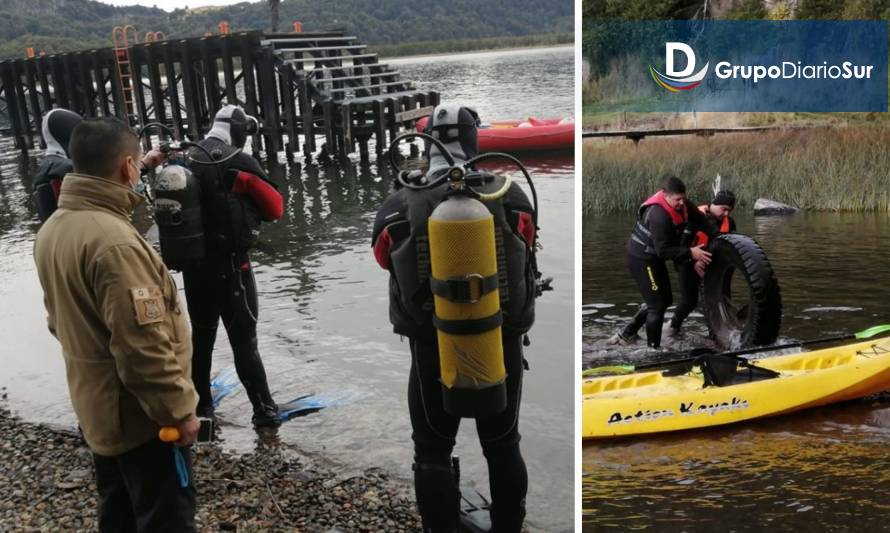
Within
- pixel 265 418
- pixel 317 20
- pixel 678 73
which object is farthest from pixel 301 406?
pixel 317 20

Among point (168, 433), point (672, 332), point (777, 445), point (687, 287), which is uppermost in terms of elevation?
point (168, 433)

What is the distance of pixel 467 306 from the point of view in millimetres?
2197

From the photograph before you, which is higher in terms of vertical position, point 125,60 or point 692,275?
point 125,60

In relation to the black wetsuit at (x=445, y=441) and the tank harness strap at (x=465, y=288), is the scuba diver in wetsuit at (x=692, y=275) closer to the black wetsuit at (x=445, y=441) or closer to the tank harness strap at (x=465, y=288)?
the black wetsuit at (x=445, y=441)

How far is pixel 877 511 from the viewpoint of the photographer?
3.20m

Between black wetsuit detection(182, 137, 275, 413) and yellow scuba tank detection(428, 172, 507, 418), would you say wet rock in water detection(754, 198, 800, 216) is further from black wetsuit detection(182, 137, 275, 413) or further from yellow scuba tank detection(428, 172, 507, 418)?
black wetsuit detection(182, 137, 275, 413)

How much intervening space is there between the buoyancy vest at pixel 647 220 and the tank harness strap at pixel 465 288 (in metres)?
1.28

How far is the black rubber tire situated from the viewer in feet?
13.8

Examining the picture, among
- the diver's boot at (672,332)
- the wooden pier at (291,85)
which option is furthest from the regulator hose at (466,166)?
the wooden pier at (291,85)

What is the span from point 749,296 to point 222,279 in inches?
109

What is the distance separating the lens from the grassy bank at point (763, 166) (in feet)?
8.63

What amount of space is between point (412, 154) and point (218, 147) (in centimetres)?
1325

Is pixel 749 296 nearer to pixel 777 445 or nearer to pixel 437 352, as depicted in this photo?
pixel 777 445

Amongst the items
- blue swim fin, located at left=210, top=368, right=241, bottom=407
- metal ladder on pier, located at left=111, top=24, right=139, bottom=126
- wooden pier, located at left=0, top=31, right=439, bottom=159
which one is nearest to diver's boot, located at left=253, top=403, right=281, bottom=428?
blue swim fin, located at left=210, top=368, right=241, bottom=407
